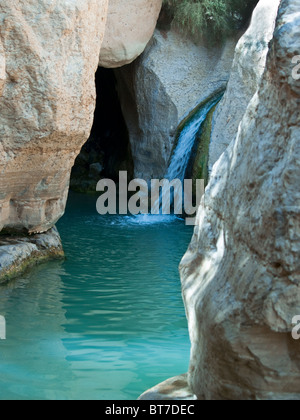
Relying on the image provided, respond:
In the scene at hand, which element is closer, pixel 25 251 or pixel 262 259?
pixel 262 259

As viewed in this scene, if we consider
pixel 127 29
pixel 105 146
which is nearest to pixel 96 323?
pixel 127 29

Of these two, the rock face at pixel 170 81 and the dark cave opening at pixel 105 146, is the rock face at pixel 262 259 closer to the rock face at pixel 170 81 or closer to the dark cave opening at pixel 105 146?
the rock face at pixel 170 81

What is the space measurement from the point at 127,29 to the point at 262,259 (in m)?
7.98

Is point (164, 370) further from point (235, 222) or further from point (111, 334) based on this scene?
point (235, 222)

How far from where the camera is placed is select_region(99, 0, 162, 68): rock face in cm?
918

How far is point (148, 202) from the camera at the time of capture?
35.3 ft

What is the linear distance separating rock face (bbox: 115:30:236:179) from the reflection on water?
3419mm

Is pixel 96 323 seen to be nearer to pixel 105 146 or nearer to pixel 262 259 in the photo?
pixel 262 259

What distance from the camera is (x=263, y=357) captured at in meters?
2.02

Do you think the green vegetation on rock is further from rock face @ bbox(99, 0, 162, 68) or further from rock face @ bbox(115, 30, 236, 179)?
rock face @ bbox(99, 0, 162, 68)

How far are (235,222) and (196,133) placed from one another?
7.83 metres

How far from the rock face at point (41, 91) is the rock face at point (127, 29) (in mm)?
3302

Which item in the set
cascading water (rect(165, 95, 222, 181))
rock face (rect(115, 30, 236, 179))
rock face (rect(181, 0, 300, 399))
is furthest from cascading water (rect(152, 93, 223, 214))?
rock face (rect(181, 0, 300, 399))
